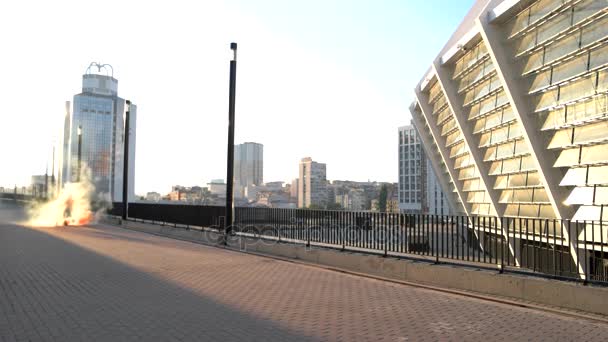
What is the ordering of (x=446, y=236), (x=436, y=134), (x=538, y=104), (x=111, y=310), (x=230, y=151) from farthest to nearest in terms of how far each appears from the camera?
(x=436, y=134) → (x=230, y=151) → (x=538, y=104) → (x=446, y=236) → (x=111, y=310)

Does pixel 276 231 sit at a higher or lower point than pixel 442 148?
lower

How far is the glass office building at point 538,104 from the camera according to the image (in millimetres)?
11703

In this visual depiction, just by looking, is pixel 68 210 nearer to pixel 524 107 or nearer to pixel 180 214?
pixel 180 214

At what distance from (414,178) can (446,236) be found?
148381 mm

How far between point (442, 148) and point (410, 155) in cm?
13545

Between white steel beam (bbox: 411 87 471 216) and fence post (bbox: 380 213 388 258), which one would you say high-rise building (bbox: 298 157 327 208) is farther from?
fence post (bbox: 380 213 388 258)

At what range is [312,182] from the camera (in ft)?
598

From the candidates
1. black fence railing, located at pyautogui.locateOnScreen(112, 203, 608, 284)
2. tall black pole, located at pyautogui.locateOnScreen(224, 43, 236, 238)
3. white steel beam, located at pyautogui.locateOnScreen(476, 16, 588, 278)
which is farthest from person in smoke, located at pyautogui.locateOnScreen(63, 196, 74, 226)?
white steel beam, located at pyautogui.locateOnScreen(476, 16, 588, 278)

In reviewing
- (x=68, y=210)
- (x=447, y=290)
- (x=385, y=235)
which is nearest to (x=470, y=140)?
(x=385, y=235)

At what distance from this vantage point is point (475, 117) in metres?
18.8

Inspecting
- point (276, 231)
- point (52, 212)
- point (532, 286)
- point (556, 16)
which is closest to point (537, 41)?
point (556, 16)

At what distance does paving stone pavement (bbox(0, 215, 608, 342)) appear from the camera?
6.22 meters

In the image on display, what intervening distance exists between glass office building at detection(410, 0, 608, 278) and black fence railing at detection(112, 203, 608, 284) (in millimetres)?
271

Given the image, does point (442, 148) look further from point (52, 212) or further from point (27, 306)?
point (52, 212)
